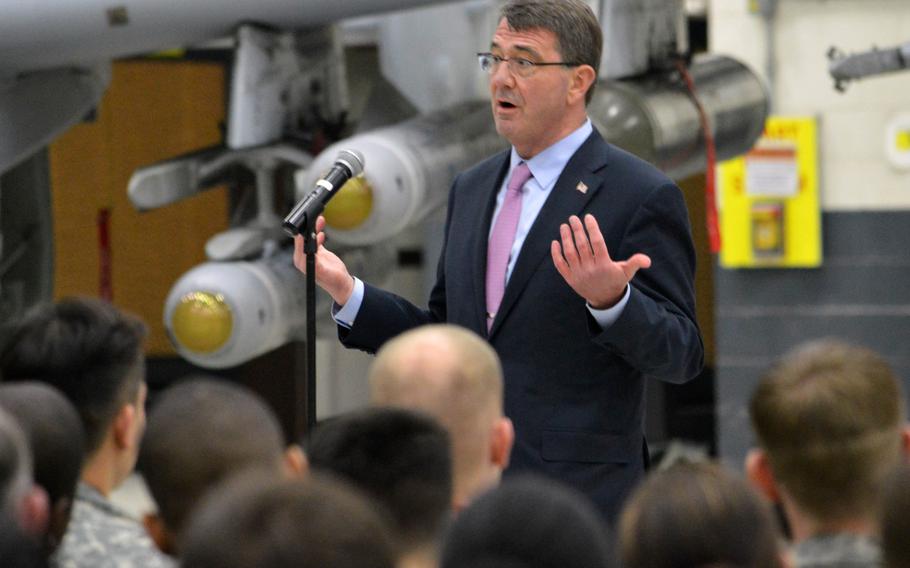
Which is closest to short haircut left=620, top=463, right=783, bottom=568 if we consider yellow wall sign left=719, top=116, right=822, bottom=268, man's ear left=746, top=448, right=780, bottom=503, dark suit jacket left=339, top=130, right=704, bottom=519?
man's ear left=746, top=448, right=780, bottom=503

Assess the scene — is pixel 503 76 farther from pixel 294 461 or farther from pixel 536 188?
pixel 294 461

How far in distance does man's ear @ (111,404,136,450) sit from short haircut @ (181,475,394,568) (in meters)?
1.12

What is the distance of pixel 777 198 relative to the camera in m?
9.77

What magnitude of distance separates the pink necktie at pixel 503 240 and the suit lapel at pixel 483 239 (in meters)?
0.02

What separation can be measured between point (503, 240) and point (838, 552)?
1441 mm

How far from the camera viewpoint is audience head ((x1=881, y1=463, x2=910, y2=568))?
1.83 metres

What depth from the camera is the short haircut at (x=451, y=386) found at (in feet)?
8.35

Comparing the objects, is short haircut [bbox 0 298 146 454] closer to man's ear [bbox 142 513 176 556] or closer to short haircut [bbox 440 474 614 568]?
man's ear [bbox 142 513 176 556]

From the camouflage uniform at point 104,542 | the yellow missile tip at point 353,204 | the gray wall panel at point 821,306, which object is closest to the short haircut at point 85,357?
the camouflage uniform at point 104,542

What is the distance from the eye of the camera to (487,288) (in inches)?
136

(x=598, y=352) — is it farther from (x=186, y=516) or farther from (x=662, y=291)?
(x=186, y=516)

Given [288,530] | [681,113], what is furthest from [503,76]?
[681,113]

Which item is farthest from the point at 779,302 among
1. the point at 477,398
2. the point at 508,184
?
the point at 477,398

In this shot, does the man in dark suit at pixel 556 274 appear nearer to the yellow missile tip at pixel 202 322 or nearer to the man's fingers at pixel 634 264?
the man's fingers at pixel 634 264
